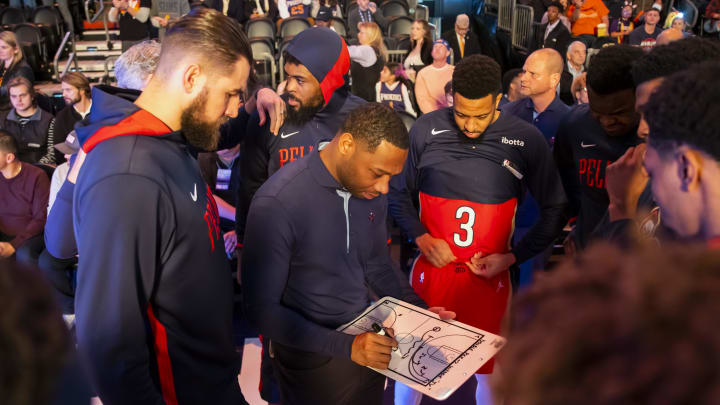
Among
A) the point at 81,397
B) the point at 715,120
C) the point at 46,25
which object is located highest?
the point at 715,120

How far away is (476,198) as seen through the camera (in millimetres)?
2797

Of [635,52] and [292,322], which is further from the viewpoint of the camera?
[635,52]

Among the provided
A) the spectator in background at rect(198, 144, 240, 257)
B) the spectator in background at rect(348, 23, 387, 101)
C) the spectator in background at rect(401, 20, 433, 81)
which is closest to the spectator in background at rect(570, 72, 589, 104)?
the spectator in background at rect(348, 23, 387, 101)

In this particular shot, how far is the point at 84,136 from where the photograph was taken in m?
1.62

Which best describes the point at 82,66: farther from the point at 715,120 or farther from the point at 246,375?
the point at 715,120

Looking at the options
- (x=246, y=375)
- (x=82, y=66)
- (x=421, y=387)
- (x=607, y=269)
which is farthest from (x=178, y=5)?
(x=607, y=269)

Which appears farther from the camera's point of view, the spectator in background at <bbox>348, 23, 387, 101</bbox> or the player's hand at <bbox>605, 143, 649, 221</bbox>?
the spectator in background at <bbox>348, 23, 387, 101</bbox>

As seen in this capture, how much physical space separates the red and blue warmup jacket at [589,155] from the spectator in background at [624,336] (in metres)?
2.16

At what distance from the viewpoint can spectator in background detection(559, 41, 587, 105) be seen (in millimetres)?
7547

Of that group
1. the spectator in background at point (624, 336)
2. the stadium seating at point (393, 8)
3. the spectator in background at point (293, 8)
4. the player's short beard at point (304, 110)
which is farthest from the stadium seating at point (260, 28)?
the spectator in background at point (624, 336)

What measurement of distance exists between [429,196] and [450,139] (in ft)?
0.97

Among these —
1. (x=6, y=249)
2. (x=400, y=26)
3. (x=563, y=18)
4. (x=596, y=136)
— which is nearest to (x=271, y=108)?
(x=596, y=136)

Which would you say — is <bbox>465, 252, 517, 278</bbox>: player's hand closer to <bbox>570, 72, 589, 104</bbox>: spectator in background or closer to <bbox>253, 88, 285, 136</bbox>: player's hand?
<bbox>253, 88, 285, 136</bbox>: player's hand

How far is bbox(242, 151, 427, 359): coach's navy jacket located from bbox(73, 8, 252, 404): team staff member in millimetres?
135
